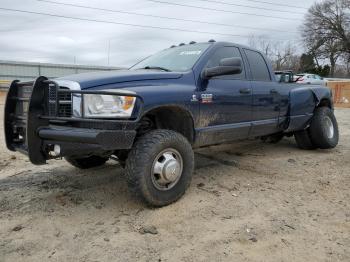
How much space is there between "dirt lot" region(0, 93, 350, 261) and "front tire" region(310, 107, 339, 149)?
113 centimetres

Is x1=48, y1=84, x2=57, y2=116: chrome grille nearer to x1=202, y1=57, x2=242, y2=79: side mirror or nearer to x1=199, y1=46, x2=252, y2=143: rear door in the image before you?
x1=199, y1=46, x2=252, y2=143: rear door

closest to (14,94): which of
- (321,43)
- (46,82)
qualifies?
(46,82)

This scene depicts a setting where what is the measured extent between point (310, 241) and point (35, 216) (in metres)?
2.47

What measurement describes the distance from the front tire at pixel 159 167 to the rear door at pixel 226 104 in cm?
64

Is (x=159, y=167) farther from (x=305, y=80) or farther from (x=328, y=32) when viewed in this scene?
(x=328, y=32)

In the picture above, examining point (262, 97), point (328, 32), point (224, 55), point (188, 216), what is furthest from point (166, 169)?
point (328, 32)

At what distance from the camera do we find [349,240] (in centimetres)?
328

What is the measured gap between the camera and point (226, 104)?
4863 millimetres

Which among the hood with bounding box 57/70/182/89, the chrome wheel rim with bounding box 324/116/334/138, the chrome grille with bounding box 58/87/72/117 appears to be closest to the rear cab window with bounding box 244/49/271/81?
the hood with bounding box 57/70/182/89

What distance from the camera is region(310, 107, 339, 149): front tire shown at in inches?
268

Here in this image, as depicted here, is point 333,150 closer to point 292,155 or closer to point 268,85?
point 292,155

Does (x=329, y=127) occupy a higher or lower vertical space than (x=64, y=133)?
lower

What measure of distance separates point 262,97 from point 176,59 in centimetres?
138

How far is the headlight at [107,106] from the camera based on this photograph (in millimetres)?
3650
